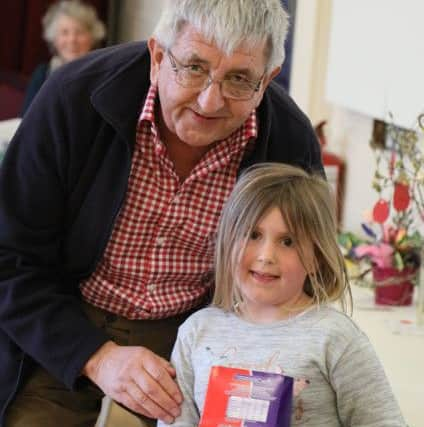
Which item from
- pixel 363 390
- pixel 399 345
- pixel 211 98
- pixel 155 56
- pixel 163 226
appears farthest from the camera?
pixel 399 345

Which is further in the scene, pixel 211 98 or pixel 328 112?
pixel 328 112

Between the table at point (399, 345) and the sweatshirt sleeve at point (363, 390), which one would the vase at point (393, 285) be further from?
the sweatshirt sleeve at point (363, 390)

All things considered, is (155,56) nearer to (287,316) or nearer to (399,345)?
(287,316)

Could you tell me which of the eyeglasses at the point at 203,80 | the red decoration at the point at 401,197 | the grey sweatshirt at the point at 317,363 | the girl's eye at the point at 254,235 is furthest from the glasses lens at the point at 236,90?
the red decoration at the point at 401,197

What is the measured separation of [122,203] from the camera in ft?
6.29

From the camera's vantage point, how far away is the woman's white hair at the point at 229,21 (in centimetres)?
170

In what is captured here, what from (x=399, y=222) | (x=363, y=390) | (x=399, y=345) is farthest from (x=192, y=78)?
(x=399, y=222)

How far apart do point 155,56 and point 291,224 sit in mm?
400

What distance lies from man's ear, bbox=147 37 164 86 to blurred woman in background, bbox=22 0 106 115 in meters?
2.86

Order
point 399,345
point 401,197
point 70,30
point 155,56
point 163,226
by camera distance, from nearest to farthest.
Result: point 155,56, point 163,226, point 399,345, point 401,197, point 70,30

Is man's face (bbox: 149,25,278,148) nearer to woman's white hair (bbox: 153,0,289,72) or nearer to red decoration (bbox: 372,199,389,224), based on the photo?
woman's white hair (bbox: 153,0,289,72)

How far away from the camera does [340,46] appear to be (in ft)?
10.3

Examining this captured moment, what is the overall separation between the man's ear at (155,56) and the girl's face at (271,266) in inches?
13.6

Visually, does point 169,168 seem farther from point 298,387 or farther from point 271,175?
point 298,387
